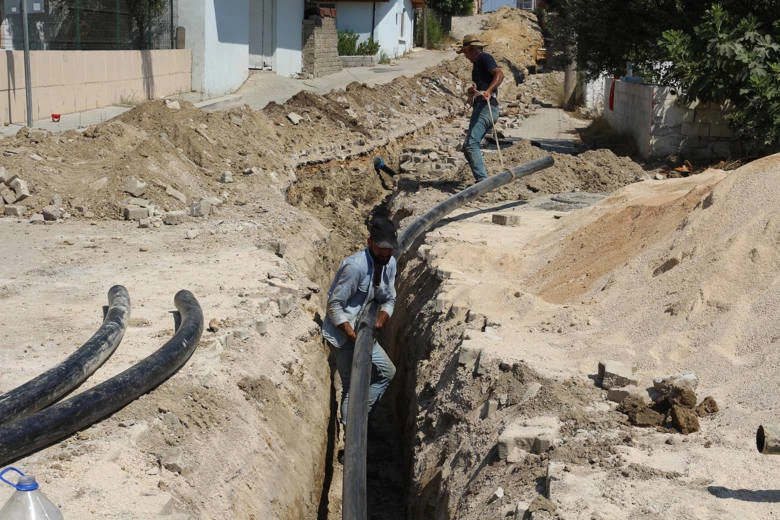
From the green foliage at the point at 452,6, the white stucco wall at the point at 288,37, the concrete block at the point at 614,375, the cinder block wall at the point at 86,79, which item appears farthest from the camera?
the green foliage at the point at 452,6

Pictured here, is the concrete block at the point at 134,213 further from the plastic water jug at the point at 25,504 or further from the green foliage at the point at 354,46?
the green foliage at the point at 354,46

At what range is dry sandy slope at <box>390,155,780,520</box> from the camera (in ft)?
15.2

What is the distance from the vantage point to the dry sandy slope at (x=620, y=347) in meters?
4.62

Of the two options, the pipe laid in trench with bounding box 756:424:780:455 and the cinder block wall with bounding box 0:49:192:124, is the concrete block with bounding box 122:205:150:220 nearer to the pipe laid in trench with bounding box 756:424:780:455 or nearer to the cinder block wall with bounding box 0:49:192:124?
the cinder block wall with bounding box 0:49:192:124

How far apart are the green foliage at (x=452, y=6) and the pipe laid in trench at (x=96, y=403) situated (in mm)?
44446

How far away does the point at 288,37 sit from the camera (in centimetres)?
2792

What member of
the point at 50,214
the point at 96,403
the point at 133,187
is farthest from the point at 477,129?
the point at 96,403

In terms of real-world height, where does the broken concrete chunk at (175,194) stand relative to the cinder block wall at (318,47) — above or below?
below

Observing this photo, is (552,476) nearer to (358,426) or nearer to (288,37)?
(358,426)

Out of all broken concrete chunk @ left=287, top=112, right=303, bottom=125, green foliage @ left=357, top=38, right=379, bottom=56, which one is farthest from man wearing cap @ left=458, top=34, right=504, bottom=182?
green foliage @ left=357, top=38, right=379, bottom=56

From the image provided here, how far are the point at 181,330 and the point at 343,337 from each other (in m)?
1.22

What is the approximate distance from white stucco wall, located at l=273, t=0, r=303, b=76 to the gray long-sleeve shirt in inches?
841

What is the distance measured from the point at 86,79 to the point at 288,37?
12123 mm

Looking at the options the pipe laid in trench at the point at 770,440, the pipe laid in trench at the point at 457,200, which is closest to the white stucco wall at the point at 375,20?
the pipe laid in trench at the point at 457,200
